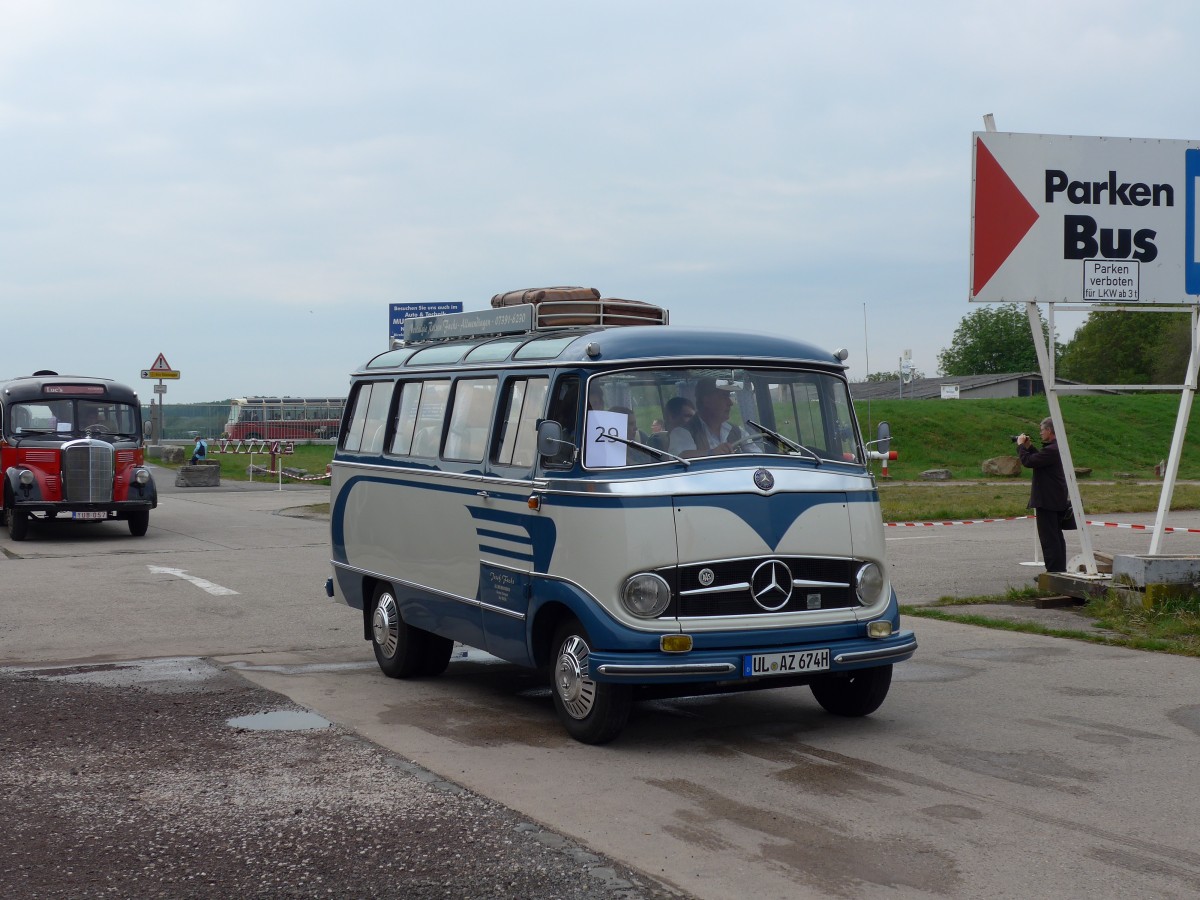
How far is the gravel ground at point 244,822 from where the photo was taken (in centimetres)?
536

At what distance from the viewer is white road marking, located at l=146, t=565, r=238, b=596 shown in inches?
616

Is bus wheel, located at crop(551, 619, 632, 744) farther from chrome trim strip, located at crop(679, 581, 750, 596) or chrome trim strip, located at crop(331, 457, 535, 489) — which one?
chrome trim strip, located at crop(331, 457, 535, 489)

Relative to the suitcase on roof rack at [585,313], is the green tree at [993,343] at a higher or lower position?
higher

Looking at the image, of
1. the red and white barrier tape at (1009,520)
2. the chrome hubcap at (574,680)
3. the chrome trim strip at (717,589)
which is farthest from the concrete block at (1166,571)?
the red and white barrier tape at (1009,520)

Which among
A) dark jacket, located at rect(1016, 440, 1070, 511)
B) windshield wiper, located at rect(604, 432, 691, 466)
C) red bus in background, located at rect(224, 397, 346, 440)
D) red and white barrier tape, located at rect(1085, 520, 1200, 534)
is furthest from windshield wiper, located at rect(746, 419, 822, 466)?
red bus in background, located at rect(224, 397, 346, 440)

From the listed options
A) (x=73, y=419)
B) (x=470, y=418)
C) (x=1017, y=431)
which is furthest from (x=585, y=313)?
(x=1017, y=431)

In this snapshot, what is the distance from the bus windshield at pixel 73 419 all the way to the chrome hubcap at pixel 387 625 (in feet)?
50.1

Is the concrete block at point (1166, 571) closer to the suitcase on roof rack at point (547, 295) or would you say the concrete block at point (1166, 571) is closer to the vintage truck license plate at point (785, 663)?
the vintage truck license plate at point (785, 663)

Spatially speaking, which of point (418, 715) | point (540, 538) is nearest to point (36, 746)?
point (418, 715)

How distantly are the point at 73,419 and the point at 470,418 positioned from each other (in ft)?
55.8

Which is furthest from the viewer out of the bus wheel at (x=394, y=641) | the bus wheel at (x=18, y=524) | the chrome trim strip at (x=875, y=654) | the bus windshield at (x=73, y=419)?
the bus windshield at (x=73, y=419)

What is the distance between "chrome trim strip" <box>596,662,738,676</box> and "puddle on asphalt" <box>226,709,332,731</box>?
6.89ft

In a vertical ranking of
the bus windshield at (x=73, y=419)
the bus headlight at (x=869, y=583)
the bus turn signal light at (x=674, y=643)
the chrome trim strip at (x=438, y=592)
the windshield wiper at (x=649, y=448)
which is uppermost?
the bus windshield at (x=73, y=419)

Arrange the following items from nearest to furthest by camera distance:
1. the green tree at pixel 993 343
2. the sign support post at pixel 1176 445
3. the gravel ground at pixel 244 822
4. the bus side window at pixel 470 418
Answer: the gravel ground at pixel 244 822 < the bus side window at pixel 470 418 < the sign support post at pixel 1176 445 < the green tree at pixel 993 343
